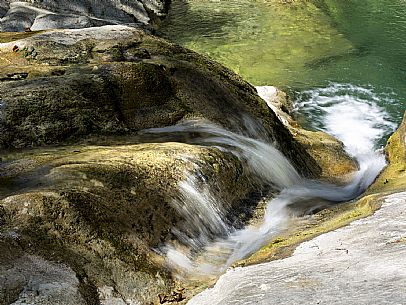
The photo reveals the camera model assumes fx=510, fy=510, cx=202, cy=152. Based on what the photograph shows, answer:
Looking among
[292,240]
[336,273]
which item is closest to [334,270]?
[336,273]

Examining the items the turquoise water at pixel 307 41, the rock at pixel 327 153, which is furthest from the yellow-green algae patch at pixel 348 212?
the turquoise water at pixel 307 41

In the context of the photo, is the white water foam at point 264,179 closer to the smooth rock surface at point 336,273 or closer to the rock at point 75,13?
the smooth rock surface at point 336,273

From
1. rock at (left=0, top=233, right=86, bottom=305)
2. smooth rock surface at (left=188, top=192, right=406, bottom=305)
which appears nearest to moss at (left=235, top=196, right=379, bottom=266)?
smooth rock surface at (left=188, top=192, right=406, bottom=305)

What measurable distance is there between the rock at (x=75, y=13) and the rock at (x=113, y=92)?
999 cm

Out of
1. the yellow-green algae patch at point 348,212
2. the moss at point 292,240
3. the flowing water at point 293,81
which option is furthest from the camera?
the flowing water at point 293,81

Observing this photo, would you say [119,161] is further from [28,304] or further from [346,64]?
[346,64]

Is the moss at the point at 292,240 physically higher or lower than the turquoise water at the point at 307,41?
higher

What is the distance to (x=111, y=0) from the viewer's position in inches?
1136

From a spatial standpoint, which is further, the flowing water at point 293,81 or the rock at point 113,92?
the rock at point 113,92

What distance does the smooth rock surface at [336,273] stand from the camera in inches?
169

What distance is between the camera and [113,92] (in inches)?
437

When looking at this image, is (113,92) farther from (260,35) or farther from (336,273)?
(260,35)

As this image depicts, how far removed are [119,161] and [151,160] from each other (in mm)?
583

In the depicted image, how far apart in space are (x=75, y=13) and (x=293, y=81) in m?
12.9
